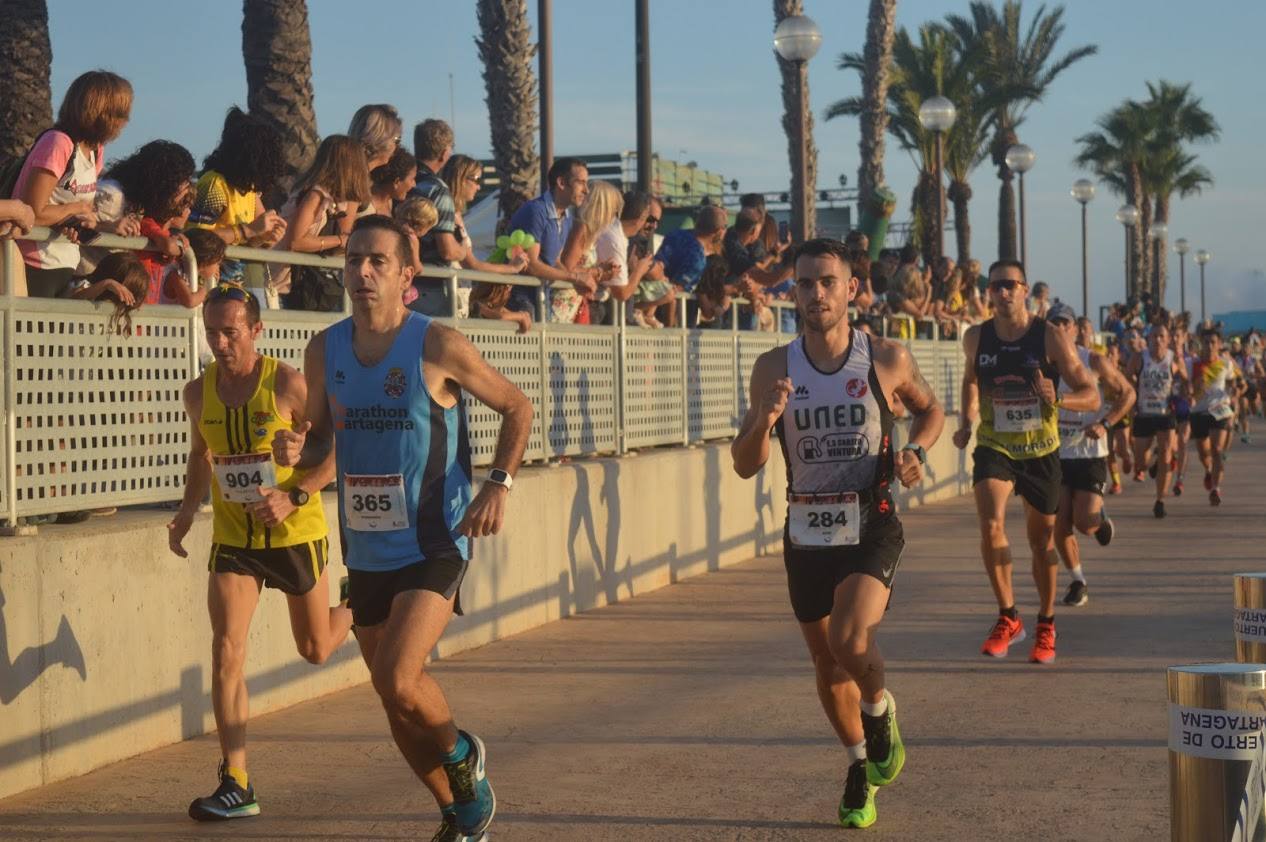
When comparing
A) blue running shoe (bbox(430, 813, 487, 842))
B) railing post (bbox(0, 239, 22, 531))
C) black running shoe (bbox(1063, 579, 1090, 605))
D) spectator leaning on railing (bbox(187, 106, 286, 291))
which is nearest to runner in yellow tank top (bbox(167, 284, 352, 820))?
railing post (bbox(0, 239, 22, 531))

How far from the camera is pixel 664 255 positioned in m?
16.1

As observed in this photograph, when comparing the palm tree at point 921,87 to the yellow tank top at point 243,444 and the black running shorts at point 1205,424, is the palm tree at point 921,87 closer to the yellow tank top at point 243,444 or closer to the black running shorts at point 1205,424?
the black running shorts at point 1205,424

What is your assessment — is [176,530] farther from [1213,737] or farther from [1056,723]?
[1213,737]

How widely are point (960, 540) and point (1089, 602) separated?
504cm

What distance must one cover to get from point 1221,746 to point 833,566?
309cm

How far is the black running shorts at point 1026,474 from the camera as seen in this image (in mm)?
11344

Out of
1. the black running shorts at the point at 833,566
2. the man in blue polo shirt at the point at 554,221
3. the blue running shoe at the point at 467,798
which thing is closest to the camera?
the blue running shoe at the point at 467,798

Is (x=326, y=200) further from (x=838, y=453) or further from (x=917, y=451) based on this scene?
(x=917, y=451)

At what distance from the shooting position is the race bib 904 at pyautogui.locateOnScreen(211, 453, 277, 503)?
734 cm

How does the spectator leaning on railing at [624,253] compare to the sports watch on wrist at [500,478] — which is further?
the spectator leaning on railing at [624,253]

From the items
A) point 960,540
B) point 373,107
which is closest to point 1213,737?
point 373,107

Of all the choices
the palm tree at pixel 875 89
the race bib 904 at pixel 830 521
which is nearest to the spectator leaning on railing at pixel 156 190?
the race bib 904 at pixel 830 521

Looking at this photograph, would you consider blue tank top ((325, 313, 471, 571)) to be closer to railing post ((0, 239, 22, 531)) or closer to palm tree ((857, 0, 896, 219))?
railing post ((0, 239, 22, 531))

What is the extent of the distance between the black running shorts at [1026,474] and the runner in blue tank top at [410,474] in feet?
18.0
